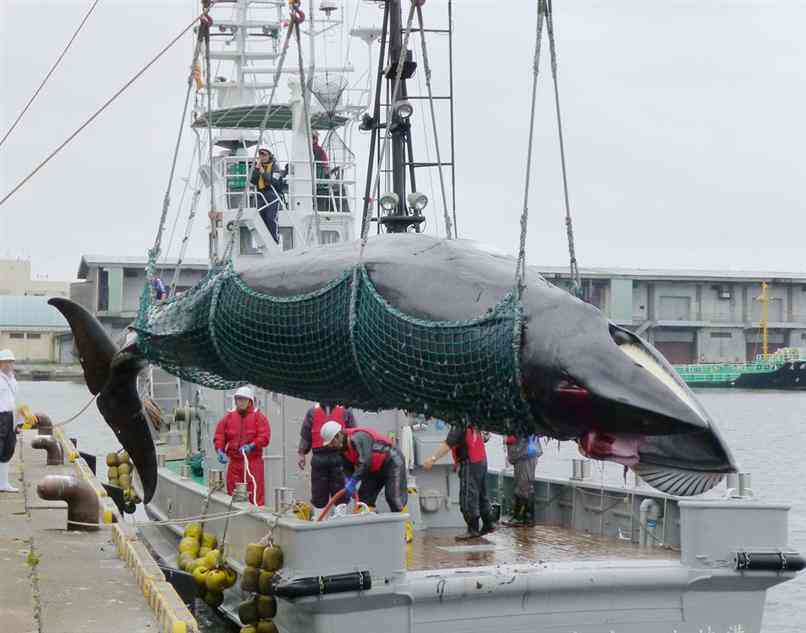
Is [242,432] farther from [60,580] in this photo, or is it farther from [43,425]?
[43,425]

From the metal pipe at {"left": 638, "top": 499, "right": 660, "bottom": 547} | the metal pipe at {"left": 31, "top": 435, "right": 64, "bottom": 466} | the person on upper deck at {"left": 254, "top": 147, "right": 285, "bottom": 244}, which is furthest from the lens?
the metal pipe at {"left": 31, "top": 435, "right": 64, "bottom": 466}

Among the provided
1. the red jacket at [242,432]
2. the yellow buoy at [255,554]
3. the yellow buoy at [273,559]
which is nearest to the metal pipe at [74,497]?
the red jacket at [242,432]

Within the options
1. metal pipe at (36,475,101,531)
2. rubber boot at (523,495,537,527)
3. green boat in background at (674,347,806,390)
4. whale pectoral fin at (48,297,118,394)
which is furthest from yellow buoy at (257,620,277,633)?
green boat in background at (674,347,806,390)

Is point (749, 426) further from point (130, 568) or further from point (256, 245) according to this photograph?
point (130, 568)

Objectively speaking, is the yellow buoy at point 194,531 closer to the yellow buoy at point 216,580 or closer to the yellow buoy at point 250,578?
the yellow buoy at point 216,580

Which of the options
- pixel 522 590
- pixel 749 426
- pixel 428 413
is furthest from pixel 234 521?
pixel 749 426

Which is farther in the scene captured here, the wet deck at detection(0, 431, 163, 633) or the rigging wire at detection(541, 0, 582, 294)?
the wet deck at detection(0, 431, 163, 633)

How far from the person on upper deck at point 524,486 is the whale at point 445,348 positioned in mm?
6010

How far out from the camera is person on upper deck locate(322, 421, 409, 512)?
1206 cm

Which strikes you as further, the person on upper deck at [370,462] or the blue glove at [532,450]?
the blue glove at [532,450]

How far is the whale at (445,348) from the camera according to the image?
6273 mm

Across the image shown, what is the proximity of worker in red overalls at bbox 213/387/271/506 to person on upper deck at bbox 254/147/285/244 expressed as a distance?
4.51 metres

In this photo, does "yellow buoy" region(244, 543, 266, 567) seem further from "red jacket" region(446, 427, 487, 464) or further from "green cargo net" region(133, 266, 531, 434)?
"red jacket" region(446, 427, 487, 464)

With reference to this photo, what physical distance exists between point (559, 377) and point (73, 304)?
15.9 feet
